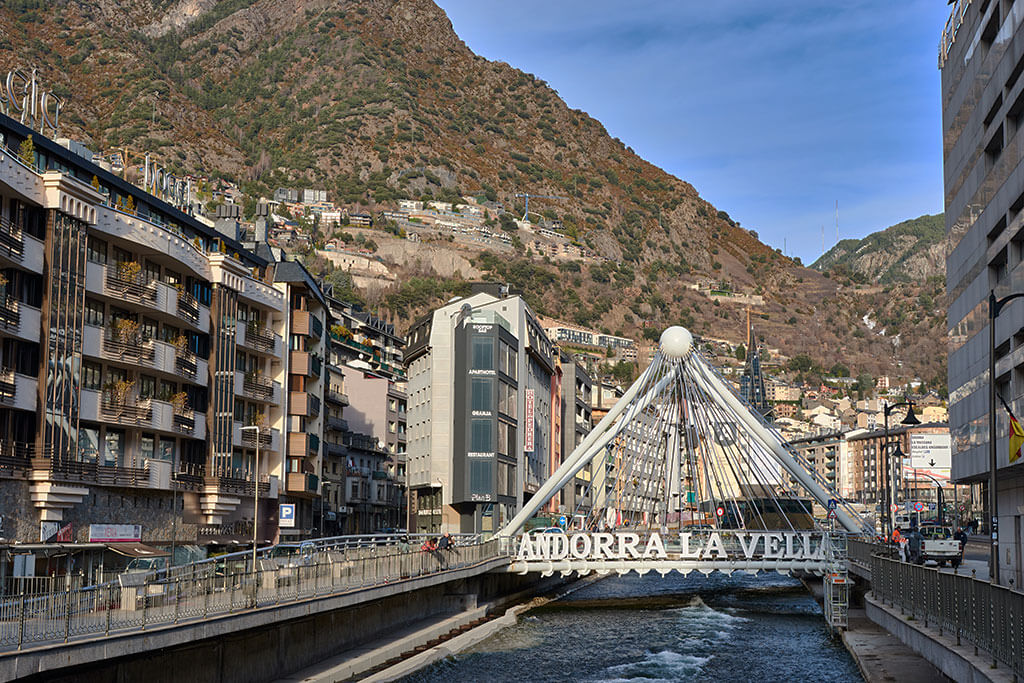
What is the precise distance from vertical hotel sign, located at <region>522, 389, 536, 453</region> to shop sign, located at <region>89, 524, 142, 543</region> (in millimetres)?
58614

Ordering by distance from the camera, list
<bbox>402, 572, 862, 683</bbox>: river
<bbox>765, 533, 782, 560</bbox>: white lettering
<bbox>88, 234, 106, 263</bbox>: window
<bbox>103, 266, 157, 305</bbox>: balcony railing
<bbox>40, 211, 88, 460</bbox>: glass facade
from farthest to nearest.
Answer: <bbox>765, 533, 782, 560</bbox>: white lettering
<bbox>103, 266, 157, 305</bbox>: balcony railing
<bbox>88, 234, 106, 263</bbox>: window
<bbox>402, 572, 862, 683</bbox>: river
<bbox>40, 211, 88, 460</bbox>: glass facade

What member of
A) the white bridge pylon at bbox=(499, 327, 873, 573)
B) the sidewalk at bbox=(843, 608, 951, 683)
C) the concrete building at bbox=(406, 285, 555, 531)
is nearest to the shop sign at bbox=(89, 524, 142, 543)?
the white bridge pylon at bbox=(499, 327, 873, 573)

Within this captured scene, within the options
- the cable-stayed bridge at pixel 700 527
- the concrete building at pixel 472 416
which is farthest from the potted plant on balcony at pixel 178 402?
the concrete building at pixel 472 416

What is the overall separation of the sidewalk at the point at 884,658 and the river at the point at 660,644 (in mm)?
1011

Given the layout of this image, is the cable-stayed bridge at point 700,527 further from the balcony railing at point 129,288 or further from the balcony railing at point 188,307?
the balcony railing at point 129,288

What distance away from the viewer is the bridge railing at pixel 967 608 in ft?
81.6

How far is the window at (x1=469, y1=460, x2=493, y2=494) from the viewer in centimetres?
10025

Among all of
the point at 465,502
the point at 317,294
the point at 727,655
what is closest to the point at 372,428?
the point at 465,502

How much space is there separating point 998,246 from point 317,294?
39613 millimetres

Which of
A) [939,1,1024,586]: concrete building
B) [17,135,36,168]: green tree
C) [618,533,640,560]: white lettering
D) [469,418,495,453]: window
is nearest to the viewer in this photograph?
[17,135,36,168]: green tree

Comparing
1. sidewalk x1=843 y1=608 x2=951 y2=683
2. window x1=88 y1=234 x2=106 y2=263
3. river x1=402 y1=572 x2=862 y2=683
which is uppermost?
window x1=88 y1=234 x2=106 y2=263

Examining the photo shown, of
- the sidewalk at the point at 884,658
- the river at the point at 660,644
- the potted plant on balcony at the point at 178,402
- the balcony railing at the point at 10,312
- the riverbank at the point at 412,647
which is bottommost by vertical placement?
the river at the point at 660,644

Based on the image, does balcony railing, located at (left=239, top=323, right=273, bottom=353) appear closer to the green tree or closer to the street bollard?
the green tree

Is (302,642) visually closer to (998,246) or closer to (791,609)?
(998,246)
